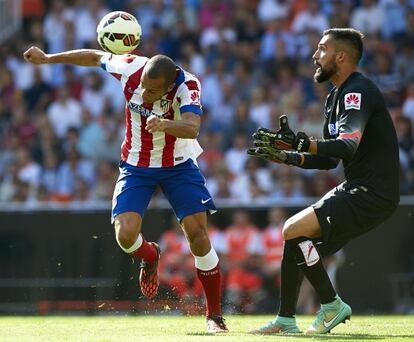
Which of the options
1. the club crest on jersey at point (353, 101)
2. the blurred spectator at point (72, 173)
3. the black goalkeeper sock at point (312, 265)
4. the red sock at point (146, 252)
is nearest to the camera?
the club crest on jersey at point (353, 101)

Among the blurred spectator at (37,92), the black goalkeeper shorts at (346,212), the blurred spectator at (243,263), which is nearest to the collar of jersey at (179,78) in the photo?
the black goalkeeper shorts at (346,212)

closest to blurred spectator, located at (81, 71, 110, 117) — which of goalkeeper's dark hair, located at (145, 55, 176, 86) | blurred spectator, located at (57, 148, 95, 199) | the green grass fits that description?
blurred spectator, located at (57, 148, 95, 199)

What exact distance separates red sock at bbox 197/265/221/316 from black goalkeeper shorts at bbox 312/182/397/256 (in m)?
0.98

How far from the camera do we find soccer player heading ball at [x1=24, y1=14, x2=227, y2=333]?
348 inches

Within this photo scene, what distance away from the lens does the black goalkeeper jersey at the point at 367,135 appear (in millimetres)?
8250

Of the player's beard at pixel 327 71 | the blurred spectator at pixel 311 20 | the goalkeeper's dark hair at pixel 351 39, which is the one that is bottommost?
the player's beard at pixel 327 71

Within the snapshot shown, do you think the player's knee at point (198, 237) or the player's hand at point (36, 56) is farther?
the player's hand at point (36, 56)

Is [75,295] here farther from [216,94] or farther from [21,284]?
[216,94]

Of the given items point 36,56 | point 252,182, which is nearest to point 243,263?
point 252,182

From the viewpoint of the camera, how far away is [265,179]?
15.8m

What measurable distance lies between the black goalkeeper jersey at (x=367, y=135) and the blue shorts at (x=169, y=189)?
1.05 m

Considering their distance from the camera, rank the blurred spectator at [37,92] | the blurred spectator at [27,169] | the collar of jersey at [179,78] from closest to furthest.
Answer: the collar of jersey at [179,78] → the blurred spectator at [27,169] → the blurred spectator at [37,92]

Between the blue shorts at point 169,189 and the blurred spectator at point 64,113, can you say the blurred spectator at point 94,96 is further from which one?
the blue shorts at point 169,189

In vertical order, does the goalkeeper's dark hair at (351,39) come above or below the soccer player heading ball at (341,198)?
above
